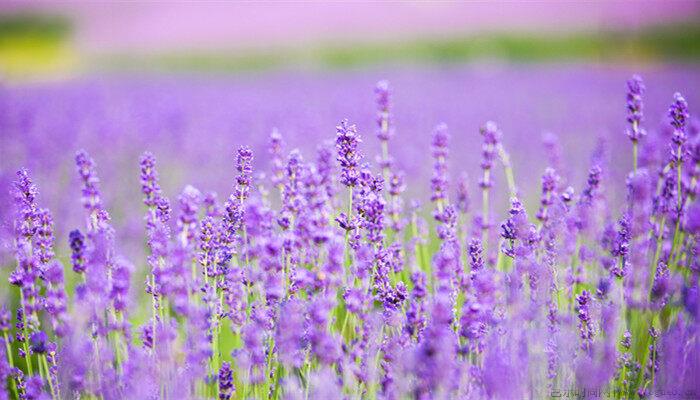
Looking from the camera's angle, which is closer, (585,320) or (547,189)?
(585,320)

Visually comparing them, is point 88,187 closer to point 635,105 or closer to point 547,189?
point 547,189

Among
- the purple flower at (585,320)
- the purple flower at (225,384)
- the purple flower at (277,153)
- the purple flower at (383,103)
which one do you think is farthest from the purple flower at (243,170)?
the purple flower at (585,320)

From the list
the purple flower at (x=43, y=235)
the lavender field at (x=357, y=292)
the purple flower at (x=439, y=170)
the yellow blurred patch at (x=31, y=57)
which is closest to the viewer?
the lavender field at (x=357, y=292)

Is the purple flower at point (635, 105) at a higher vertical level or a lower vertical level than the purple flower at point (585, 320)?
A: higher

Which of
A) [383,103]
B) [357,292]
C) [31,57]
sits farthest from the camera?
[31,57]

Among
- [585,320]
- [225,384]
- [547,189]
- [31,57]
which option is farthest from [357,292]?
[31,57]

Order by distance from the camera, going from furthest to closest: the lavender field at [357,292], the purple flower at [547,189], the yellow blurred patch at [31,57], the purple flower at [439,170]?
the yellow blurred patch at [31,57]
the purple flower at [439,170]
the purple flower at [547,189]
the lavender field at [357,292]

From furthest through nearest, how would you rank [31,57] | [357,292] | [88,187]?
[31,57]
[88,187]
[357,292]

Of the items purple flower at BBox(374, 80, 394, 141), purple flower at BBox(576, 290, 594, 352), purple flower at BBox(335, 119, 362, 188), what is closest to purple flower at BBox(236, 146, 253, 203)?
purple flower at BBox(335, 119, 362, 188)

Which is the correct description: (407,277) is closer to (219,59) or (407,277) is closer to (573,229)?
(573,229)

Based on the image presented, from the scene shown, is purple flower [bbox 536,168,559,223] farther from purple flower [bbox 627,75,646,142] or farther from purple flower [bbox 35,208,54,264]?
purple flower [bbox 35,208,54,264]

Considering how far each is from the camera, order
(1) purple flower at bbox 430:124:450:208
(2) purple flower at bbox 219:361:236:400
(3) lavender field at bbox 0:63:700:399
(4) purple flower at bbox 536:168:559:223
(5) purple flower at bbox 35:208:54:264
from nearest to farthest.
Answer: (3) lavender field at bbox 0:63:700:399
(2) purple flower at bbox 219:361:236:400
(5) purple flower at bbox 35:208:54:264
(4) purple flower at bbox 536:168:559:223
(1) purple flower at bbox 430:124:450:208

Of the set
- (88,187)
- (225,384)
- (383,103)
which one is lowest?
(225,384)

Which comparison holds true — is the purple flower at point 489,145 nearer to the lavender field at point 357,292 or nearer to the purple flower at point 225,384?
the lavender field at point 357,292
